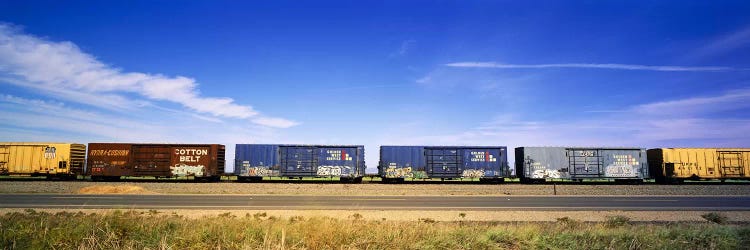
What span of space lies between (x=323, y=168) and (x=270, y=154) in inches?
213

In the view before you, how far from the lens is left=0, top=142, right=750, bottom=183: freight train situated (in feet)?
118

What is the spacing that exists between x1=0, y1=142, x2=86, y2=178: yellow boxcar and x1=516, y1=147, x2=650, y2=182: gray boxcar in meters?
45.3

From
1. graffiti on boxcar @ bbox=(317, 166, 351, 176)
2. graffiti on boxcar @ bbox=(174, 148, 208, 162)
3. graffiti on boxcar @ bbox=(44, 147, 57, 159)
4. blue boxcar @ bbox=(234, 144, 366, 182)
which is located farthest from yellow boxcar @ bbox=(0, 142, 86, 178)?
graffiti on boxcar @ bbox=(317, 166, 351, 176)

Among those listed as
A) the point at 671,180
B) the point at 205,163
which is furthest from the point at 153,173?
the point at 671,180

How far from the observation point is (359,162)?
3738cm

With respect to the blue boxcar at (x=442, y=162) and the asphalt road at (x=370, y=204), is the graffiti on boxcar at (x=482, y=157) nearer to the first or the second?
the blue boxcar at (x=442, y=162)

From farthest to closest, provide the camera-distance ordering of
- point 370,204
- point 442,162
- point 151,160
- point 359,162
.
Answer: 1. point 442,162
2. point 359,162
3. point 151,160
4. point 370,204

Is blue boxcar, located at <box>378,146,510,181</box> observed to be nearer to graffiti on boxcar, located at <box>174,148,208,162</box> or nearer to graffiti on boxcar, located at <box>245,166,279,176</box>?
graffiti on boxcar, located at <box>245,166,279,176</box>

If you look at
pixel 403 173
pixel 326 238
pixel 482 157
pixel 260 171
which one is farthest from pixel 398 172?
pixel 326 238

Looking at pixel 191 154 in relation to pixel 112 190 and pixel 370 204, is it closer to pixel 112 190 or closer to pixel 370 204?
pixel 112 190

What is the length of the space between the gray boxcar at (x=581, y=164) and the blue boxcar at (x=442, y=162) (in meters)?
2.56

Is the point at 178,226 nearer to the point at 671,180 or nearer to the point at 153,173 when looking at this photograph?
the point at 153,173

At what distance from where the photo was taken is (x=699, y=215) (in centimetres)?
1758

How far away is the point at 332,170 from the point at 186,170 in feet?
45.7
